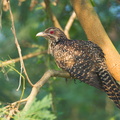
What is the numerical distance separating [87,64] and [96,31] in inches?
26.2

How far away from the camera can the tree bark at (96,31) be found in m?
4.63

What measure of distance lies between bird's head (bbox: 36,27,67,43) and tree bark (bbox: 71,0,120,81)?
1319 mm

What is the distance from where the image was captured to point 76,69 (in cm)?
518

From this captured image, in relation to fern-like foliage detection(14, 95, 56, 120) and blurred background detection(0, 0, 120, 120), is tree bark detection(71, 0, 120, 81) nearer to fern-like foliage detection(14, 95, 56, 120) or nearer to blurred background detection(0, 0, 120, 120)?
blurred background detection(0, 0, 120, 120)

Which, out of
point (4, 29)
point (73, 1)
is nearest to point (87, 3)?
point (73, 1)

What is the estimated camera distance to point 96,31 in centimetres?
467

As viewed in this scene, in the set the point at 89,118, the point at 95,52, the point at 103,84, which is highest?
the point at 95,52

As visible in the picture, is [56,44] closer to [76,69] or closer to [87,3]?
[76,69]

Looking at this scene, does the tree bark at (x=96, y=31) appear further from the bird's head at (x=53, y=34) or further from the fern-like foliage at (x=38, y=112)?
the fern-like foliage at (x=38, y=112)

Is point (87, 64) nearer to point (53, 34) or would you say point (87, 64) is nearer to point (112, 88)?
point (112, 88)

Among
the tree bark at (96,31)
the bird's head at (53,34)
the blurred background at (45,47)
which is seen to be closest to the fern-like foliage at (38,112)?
the tree bark at (96,31)

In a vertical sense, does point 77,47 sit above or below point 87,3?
below

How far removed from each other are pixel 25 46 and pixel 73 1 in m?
2.32

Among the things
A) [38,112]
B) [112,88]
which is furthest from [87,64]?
[38,112]
